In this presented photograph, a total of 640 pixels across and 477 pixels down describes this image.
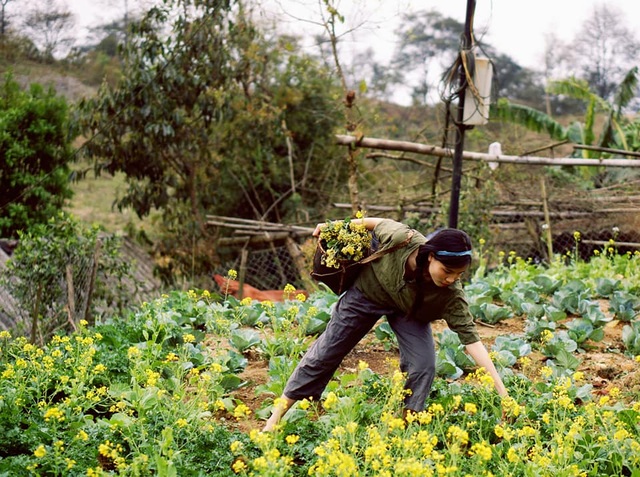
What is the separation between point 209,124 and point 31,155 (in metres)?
2.96

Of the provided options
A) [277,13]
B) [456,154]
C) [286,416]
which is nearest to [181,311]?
[286,416]

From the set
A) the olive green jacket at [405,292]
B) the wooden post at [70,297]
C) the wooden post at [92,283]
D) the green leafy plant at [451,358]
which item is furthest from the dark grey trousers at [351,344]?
the wooden post at [70,297]

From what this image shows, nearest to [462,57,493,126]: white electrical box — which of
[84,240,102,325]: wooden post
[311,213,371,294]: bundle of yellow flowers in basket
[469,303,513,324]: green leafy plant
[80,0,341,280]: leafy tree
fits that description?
[469,303,513,324]: green leafy plant

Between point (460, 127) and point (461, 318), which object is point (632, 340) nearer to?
point (461, 318)

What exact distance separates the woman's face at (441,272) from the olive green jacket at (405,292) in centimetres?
13

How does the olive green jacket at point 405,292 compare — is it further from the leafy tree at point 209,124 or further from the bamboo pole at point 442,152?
the leafy tree at point 209,124

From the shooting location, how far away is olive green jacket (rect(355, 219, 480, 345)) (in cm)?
353

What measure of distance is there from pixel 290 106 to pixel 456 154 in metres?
6.00

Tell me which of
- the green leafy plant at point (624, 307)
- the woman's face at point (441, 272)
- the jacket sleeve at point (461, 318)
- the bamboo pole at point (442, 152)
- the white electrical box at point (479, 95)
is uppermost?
the white electrical box at point (479, 95)

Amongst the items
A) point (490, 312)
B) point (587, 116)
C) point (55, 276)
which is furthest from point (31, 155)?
point (587, 116)

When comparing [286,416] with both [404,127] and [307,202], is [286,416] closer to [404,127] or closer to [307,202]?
[307,202]

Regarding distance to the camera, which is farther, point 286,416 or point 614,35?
point 614,35

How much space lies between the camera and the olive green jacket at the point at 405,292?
3.53 m

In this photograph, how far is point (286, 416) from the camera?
377cm
